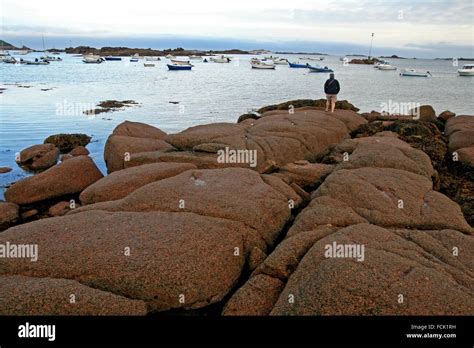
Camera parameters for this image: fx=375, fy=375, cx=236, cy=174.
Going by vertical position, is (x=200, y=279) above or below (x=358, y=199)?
below

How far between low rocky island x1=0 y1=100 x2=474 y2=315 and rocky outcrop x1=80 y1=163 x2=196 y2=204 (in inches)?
1.9

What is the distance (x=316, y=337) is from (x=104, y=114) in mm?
37666

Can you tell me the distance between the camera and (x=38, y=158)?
74.4 feet

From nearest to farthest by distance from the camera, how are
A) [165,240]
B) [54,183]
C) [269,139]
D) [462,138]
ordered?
[165,240], [54,183], [269,139], [462,138]

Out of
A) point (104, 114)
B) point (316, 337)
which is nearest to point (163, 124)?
point (104, 114)

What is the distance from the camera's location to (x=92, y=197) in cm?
1280

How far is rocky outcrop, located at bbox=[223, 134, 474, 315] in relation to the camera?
252 inches

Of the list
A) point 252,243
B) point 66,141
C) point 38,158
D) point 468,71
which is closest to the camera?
point 252,243

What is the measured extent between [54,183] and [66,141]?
12.0 meters

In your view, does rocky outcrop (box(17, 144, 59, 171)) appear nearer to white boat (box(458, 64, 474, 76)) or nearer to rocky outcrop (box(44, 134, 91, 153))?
rocky outcrop (box(44, 134, 91, 153))

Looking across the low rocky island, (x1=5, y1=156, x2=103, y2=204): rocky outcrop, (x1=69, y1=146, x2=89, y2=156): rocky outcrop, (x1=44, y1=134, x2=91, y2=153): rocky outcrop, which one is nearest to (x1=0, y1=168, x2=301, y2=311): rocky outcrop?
the low rocky island

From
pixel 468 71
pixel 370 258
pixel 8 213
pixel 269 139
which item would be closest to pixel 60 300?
pixel 370 258

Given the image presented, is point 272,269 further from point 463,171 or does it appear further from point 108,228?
point 463,171

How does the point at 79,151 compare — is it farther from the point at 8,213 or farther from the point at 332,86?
the point at 332,86
